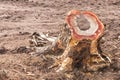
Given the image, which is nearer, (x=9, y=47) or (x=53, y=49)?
(x=53, y=49)

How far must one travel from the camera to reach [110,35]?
303 inches

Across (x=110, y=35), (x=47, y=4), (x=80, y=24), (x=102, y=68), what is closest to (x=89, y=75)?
(x=102, y=68)

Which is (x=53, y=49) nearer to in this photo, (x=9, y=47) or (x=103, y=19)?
(x=9, y=47)

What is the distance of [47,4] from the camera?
1057 cm

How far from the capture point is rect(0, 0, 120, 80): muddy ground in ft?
17.9

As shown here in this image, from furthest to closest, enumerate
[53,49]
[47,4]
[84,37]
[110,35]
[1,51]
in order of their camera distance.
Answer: [47,4] < [110,35] < [1,51] < [53,49] < [84,37]

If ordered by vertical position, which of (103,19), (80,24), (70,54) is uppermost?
(80,24)

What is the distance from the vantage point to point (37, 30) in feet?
27.5

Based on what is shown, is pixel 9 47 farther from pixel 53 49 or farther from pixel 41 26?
pixel 41 26

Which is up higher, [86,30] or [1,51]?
[86,30]

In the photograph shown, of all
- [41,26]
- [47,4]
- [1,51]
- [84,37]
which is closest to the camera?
[84,37]

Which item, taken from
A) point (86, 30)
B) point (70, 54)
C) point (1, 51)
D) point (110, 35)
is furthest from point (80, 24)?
point (110, 35)

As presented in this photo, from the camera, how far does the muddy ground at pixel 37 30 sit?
215 inches

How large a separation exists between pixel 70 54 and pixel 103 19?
3.93 metres
